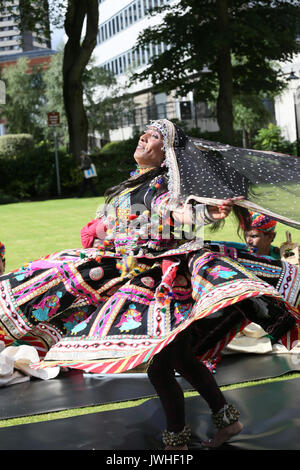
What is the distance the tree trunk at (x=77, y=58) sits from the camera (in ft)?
72.2

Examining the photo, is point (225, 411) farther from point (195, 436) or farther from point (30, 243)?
point (30, 243)

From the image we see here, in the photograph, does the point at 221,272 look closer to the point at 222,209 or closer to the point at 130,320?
the point at 222,209

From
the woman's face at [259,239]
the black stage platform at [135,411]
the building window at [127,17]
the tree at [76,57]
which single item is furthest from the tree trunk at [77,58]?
the building window at [127,17]

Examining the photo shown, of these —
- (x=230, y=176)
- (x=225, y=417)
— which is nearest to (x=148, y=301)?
(x=225, y=417)

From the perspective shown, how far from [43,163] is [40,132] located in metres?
32.0

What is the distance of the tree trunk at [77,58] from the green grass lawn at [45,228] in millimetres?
3688

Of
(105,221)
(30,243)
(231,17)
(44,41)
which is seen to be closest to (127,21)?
(44,41)

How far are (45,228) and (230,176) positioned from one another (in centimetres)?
997

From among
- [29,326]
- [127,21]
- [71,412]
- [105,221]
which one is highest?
[127,21]

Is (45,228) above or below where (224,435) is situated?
above

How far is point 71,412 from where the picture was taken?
13.3 ft

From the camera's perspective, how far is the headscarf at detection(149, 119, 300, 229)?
3.31m

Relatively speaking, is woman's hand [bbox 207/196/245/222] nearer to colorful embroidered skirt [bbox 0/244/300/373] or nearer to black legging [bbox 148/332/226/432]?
colorful embroidered skirt [bbox 0/244/300/373]

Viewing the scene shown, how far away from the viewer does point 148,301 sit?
11.0ft
